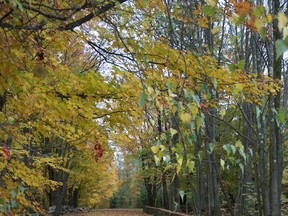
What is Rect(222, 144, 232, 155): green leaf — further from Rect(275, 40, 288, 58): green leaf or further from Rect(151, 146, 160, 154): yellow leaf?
Rect(275, 40, 288, 58): green leaf

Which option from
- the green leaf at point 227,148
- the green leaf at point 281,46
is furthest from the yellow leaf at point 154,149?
the green leaf at point 281,46

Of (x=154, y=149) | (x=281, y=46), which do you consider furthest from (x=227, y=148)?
(x=281, y=46)

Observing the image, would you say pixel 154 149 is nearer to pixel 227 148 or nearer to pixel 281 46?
pixel 227 148

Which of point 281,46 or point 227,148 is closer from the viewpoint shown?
point 281,46

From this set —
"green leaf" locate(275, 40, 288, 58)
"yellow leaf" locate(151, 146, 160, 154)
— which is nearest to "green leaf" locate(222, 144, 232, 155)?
"yellow leaf" locate(151, 146, 160, 154)

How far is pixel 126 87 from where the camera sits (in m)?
3.88

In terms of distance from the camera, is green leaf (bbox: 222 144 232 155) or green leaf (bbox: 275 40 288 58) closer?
green leaf (bbox: 275 40 288 58)

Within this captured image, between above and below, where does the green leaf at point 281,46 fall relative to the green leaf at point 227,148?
A: above

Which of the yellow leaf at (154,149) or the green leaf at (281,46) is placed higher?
the green leaf at (281,46)

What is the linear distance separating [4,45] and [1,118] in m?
1.77

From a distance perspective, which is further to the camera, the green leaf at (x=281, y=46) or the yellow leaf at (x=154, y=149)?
the yellow leaf at (x=154, y=149)

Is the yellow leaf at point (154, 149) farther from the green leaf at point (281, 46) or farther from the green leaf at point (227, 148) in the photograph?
the green leaf at point (281, 46)

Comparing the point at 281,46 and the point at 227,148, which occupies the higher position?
the point at 281,46

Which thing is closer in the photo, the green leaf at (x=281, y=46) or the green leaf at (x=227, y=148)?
the green leaf at (x=281, y=46)
